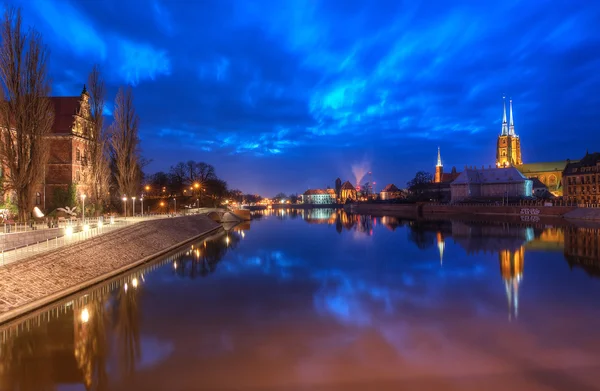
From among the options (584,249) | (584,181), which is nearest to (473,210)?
(584,181)

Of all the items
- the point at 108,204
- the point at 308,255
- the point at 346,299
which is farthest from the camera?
the point at 108,204

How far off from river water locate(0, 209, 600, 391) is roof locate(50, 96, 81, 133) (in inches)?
951

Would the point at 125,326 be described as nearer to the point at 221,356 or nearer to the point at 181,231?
the point at 221,356

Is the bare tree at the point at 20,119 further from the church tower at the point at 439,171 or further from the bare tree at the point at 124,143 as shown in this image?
the church tower at the point at 439,171

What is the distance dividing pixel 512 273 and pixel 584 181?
85235mm

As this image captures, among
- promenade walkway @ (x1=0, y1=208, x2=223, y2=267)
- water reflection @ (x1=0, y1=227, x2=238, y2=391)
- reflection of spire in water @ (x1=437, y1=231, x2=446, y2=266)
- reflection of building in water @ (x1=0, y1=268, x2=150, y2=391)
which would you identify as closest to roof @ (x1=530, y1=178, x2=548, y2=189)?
reflection of spire in water @ (x1=437, y1=231, x2=446, y2=266)

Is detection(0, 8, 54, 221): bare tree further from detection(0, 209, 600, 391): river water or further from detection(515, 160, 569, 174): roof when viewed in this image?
detection(515, 160, 569, 174): roof

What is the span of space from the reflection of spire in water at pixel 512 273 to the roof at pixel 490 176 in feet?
281

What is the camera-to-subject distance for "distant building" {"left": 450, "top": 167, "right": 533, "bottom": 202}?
369 ft

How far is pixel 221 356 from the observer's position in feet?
41.8

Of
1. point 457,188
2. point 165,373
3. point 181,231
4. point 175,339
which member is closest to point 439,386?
point 165,373

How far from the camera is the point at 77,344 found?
1362 cm

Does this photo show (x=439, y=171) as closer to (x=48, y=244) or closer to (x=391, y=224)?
(x=391, y=224)

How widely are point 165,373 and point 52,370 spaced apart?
3.41 metres
